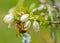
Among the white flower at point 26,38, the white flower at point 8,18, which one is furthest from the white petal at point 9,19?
the white flower at point 26,38

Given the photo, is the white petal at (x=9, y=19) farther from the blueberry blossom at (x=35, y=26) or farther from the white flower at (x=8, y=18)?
the blueberry blossom at (x=35, y=26)

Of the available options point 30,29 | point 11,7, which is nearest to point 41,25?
point 30,29

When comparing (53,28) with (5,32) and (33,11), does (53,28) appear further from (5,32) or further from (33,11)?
(5,32)

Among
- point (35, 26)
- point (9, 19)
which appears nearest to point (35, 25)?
point (35, 26)

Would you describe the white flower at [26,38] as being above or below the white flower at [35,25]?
below

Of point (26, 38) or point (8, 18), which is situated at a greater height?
point (8, 18)

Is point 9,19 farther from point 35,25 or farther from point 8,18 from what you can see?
point 35,25

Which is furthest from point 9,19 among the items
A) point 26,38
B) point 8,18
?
point 26,38

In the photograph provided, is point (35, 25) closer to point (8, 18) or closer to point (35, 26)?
point (35, 26)

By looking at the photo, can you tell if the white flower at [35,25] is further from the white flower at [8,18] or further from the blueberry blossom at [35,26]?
the white flower at [8,18]

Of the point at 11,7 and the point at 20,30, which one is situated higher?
the point at 11,7

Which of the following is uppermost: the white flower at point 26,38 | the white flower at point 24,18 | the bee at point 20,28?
the white flower at point 24,18
